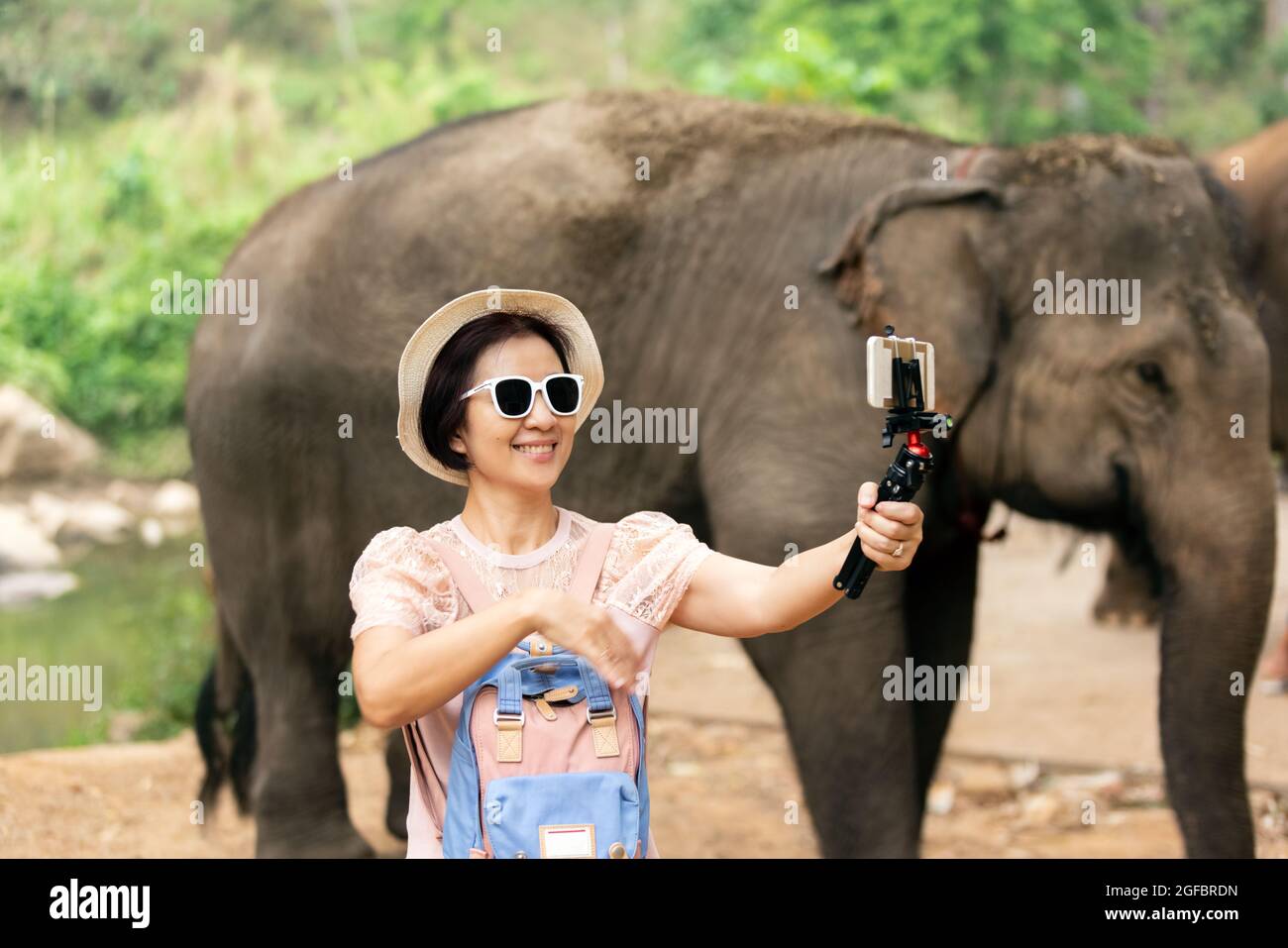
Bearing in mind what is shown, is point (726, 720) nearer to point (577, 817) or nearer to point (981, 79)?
point (577, 817)

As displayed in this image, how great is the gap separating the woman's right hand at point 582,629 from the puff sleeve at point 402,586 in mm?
212

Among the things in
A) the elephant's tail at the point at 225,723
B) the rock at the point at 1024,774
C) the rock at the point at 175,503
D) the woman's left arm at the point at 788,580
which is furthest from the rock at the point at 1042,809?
the rock at the point at 175,503

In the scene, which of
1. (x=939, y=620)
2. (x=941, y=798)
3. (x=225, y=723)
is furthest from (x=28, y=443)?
(x=939, y=620)

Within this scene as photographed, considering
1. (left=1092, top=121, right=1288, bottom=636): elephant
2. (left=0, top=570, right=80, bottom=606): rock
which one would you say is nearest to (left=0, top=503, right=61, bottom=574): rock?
(left=0, top=570, right=80, bottom=606): rock

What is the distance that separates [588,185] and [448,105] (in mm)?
14479

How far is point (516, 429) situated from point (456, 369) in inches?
5.2

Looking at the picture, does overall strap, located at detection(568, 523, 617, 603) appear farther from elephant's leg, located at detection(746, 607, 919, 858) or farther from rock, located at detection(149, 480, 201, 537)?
rock, located at detection(149, 480, 201, 537)

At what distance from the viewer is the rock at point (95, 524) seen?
12586mm

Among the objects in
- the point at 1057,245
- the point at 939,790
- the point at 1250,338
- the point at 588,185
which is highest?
the point at 588,185

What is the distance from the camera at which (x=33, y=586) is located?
1082 cm

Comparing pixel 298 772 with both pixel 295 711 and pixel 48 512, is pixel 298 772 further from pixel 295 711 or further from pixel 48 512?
pixel 48 512

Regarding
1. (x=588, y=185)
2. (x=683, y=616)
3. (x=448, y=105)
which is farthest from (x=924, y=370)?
(x=448, y=105)

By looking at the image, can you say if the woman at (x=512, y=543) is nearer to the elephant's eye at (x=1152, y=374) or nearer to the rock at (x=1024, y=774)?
the elephant's eye at (x=1152, y=374)

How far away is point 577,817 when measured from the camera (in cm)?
199
